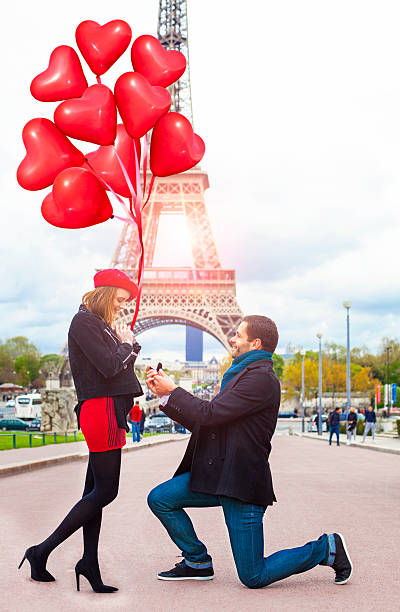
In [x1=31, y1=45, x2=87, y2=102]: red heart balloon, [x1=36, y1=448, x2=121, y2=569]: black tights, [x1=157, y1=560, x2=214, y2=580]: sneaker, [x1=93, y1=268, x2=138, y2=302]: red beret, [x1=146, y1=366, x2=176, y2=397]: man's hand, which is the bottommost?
[x1=157, y1=560, x2=214, y2=580]: sneaker

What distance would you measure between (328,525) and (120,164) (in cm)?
425

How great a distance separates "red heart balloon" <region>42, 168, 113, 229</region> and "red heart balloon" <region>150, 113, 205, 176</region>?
18.1 inches

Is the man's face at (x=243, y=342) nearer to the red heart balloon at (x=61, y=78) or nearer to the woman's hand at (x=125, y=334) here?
the woman's hand at (x=125, y=334)


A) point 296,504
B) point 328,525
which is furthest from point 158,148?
point 296,504

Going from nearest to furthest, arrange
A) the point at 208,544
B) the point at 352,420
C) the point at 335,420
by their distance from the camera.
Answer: the point at 208,544, the point at 335,420, the point at 352,420

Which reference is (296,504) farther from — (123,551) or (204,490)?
(204,490)

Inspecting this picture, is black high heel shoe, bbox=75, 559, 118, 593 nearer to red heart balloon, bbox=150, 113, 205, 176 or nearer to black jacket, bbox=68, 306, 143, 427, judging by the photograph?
black jacket, bbox=68, 306, 143, 427

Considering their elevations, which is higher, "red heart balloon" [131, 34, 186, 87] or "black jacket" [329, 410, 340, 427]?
"red heart balloon" [131, 34, 186, 87]

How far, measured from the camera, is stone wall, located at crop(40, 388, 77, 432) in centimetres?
2808

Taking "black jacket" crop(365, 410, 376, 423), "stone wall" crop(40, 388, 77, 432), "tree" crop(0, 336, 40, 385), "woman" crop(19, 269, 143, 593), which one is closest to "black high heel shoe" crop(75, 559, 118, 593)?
"woman" crop(19, 269, 143, 593)

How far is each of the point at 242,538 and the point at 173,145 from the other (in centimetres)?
261

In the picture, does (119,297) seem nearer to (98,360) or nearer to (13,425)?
(98,360)

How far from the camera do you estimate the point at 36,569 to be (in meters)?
4.70

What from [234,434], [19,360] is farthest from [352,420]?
[19,360]
